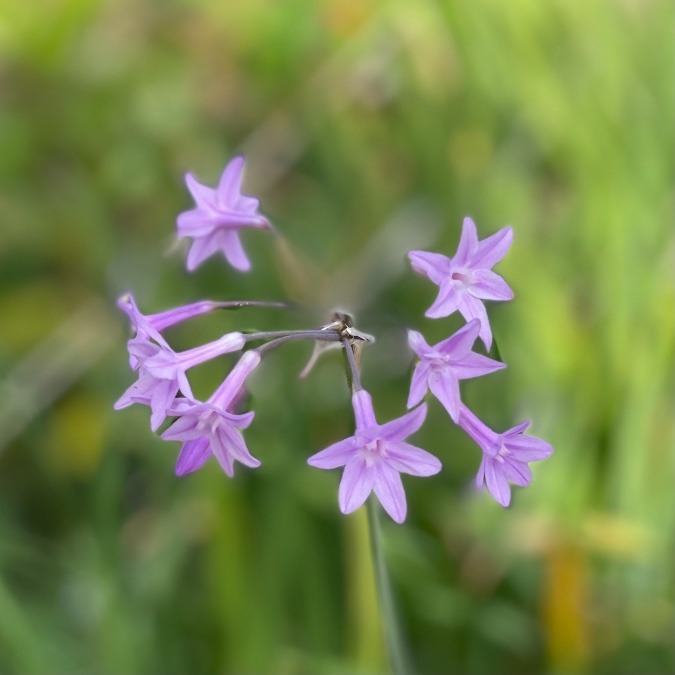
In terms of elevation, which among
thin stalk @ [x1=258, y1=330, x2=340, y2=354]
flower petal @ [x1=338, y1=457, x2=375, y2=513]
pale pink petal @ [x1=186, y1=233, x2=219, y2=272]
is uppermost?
pale pink petal @ [x1=186, y1=233, x2=219, y2=272]

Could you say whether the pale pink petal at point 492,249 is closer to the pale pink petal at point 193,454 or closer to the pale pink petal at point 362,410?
the pale pink petal at point 362,410

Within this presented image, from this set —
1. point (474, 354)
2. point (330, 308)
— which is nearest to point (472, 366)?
point (474, 354)

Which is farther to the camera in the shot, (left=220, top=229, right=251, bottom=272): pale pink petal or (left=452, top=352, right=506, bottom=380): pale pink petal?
(left=220, top=229, right=251, bottom=272): pale pink petal

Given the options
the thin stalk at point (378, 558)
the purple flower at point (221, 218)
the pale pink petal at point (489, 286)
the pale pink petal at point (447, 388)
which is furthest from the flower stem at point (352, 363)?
the purple flower at point (221, 218)

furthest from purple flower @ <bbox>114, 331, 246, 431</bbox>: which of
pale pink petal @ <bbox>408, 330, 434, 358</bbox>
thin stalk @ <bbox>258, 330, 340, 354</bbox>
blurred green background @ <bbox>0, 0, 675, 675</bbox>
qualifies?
blurred green background @ <bbox>0, 0, 675, 675</bbox>

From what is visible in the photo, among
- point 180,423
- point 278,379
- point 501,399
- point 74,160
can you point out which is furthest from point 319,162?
point 180,423

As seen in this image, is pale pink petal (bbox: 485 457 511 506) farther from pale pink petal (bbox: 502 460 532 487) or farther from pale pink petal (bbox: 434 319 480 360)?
pale pink petal (bbox: 434 319 480 360)
